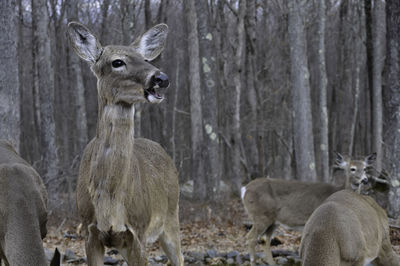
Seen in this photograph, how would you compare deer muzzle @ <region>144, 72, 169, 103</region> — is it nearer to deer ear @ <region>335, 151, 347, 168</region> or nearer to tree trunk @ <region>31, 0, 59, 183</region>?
deer ear @ <region>335, 151, 347, 168</region>

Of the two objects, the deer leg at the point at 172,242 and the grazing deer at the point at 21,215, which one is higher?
the grazing deer at the point at 21,215

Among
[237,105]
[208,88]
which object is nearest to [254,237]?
[208,88]

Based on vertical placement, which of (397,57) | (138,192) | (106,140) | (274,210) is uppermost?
(397,57)

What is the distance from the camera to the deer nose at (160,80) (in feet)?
14.1

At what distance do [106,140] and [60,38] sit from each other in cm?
2978

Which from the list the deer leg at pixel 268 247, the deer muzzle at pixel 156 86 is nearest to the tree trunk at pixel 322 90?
the deer leg at pixel 268 247

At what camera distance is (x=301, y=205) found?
1019cm

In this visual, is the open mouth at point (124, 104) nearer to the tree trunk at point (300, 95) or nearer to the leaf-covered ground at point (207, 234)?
the leaf-covered ground at point (207, 234)

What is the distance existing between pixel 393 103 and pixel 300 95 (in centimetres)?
290

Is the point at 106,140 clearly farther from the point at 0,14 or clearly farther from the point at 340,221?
the point at 0,14

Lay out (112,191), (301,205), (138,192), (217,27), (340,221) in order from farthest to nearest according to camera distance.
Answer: (217,27)
(301,205)
(340,221)
(138,192)
(112,191)

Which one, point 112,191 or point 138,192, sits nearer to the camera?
point 112,191

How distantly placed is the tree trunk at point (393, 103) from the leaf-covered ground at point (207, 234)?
2.86 feet

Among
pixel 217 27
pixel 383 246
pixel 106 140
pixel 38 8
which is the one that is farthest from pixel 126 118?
pixel 217 27
